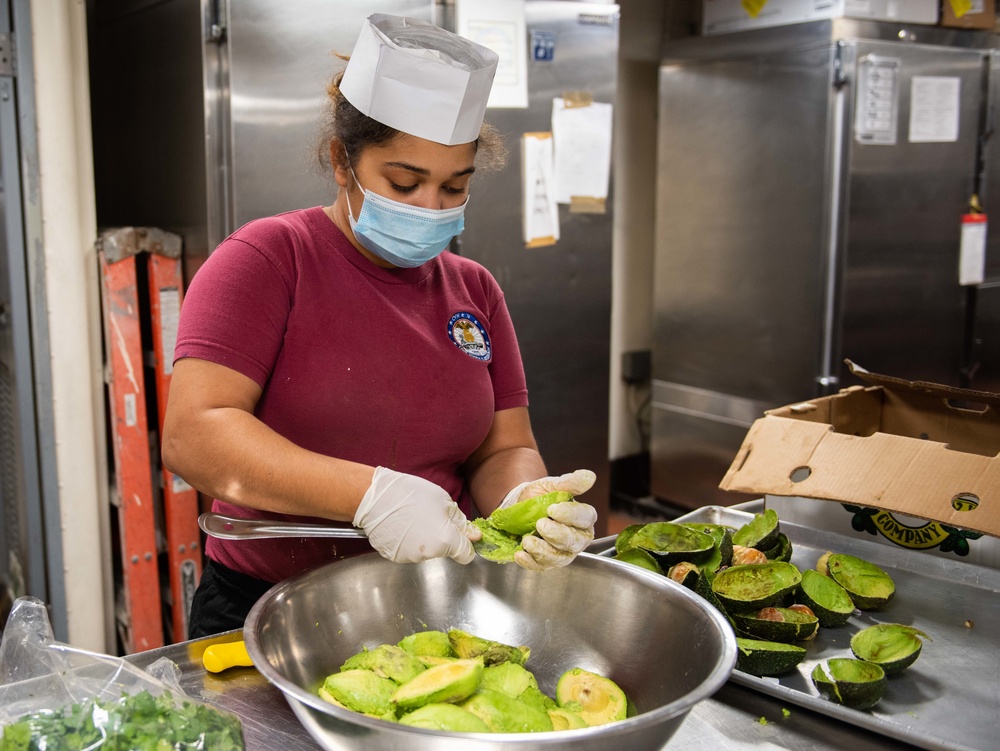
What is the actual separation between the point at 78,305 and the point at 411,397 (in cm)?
161

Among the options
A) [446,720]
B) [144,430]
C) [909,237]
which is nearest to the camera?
[446,720]

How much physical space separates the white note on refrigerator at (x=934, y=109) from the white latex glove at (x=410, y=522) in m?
3.36

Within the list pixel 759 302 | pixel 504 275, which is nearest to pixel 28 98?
pixel 504 275

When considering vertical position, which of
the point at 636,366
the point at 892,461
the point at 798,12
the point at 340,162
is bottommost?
the point at 636,366

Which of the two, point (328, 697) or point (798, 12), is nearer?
point (328, 697)

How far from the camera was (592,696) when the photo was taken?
1169mm

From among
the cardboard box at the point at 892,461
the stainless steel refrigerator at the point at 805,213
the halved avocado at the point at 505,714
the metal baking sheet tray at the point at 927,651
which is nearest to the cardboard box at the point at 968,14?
the stainless steel refrigerator at the point at 805,213

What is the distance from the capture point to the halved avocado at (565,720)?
3.53 feet

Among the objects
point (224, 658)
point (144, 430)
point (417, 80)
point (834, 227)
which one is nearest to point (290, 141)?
point (144, 430)

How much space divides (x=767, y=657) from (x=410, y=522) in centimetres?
51

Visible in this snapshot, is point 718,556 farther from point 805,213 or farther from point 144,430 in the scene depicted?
point 805,213

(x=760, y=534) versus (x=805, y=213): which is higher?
(x=805, y=213)

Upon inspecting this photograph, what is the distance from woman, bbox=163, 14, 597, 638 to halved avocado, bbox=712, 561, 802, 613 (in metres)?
0.27

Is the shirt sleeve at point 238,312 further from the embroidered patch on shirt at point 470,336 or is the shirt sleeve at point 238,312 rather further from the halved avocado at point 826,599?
the halved avocado at point 826,599
